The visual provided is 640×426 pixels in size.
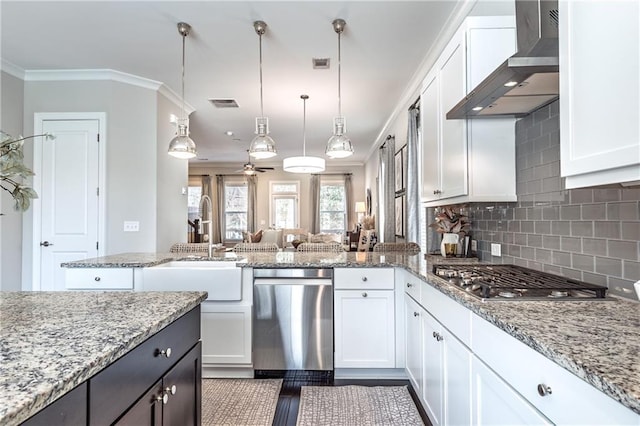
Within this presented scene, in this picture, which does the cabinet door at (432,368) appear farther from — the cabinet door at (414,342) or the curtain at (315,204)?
the curtain at (315,204)

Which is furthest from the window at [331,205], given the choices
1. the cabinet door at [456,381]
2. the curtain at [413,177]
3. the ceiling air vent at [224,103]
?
the cabinet door at [456,381]

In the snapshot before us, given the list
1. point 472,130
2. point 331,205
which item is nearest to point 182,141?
point 472,130

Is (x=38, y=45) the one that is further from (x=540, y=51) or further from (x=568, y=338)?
(x=568, y=338)

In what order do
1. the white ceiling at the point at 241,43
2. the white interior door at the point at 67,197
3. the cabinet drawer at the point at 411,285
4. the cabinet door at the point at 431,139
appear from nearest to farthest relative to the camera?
the cabinet drawer at the point at 411,285 → the cabinet door at the point at 431,139 → the white ceiling at the point at 241,43 → the white interior door at the point at 67,197

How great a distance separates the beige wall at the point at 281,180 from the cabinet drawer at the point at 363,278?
7827 millimetres

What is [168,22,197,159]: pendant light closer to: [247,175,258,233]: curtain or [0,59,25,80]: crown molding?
[0,59,25,80]: crown molding

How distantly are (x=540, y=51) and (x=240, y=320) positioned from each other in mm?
2408

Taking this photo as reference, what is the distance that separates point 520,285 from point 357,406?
4.52 feet

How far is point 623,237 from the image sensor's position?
134 cm

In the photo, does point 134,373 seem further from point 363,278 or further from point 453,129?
point 453,129

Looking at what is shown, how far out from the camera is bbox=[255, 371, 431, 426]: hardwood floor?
2.21 metres

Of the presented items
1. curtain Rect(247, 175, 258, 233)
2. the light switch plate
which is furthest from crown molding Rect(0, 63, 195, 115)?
curtain Rect(247, 175, 258, 233)

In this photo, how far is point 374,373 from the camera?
2637 millimetres

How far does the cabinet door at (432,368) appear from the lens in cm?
170
